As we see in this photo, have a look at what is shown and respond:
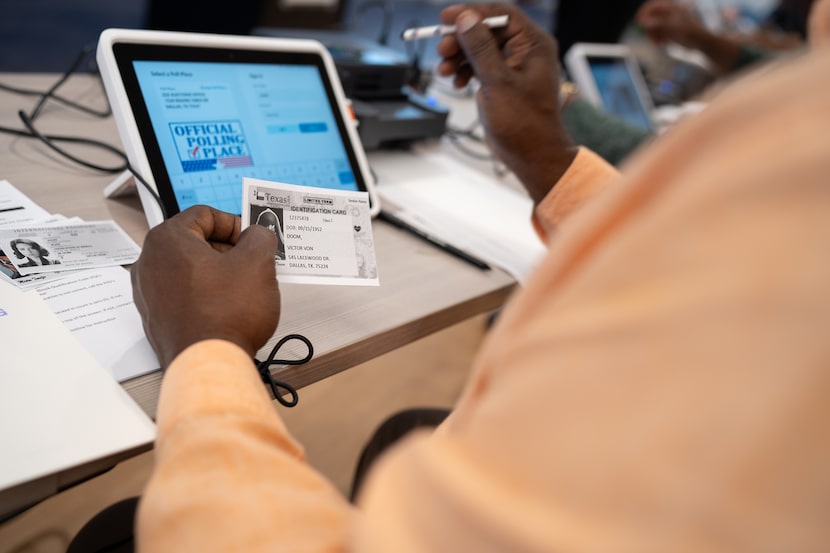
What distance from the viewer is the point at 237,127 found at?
2.74ft

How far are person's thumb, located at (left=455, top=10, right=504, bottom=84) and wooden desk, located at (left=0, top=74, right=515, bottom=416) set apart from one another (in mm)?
315

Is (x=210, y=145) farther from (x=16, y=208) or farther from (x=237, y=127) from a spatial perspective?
(x=16, y=208)

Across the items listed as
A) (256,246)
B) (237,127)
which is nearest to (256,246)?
(256,246)

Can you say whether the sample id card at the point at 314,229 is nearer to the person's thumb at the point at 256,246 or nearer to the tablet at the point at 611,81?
the person's thumb at the point at 256,246

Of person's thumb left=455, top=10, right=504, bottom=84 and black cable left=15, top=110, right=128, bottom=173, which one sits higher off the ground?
person's thumb left=455, top=10, right=504, bottom=84

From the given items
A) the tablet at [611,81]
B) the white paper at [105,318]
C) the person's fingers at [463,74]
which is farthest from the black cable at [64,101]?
the tablet at [611,81]

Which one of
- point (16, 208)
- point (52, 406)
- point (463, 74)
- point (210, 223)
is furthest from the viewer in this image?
point (463, 74)

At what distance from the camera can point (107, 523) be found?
74cm

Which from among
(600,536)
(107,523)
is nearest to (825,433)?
(600,536)

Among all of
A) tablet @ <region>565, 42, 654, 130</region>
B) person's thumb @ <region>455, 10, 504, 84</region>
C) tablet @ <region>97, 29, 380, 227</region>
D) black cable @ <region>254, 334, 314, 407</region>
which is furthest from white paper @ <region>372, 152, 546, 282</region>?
tablet @ <region>565, 42, 654, 130</region>

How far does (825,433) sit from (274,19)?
1857 mm

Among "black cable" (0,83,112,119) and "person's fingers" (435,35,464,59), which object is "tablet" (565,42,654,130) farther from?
"black cable" (0,83,112,119)

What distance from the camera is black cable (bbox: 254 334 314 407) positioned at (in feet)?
1.97

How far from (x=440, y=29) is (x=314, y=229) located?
0.50m
